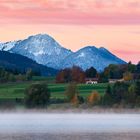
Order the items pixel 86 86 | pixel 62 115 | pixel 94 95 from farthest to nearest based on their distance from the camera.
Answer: pixel 86 86, pixel 94 95, pixel 62 115

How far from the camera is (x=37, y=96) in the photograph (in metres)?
74.3

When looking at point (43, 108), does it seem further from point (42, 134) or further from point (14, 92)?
point (42, 134)

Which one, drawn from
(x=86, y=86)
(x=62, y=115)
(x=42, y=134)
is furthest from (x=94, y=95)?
(x=42, y=134)

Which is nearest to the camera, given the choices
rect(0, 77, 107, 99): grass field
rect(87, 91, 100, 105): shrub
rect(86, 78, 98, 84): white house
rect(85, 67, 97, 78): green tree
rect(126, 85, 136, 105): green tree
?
rect(126, 85, 136, 105): green tree

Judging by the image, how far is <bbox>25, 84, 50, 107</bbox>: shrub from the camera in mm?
73125

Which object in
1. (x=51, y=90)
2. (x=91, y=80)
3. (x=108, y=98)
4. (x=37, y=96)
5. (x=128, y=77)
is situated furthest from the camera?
(x=91, y=80)

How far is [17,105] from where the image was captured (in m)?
81.0

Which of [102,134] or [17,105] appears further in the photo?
[17,105]

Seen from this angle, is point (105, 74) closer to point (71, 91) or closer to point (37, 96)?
point (71, 91)

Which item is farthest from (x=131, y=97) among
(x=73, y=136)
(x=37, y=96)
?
(x=73, y=136)

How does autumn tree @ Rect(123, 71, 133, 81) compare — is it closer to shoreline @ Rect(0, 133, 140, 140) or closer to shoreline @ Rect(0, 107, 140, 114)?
shoreline @ Rect(0, 107, 140, 114)

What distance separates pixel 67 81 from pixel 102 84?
16.5ft

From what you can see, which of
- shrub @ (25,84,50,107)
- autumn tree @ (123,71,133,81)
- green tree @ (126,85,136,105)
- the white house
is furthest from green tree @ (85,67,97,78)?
shrub @ (25,84,50,107)

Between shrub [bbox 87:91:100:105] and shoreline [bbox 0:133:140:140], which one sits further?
shrub [bbox 87:91:100:105]
